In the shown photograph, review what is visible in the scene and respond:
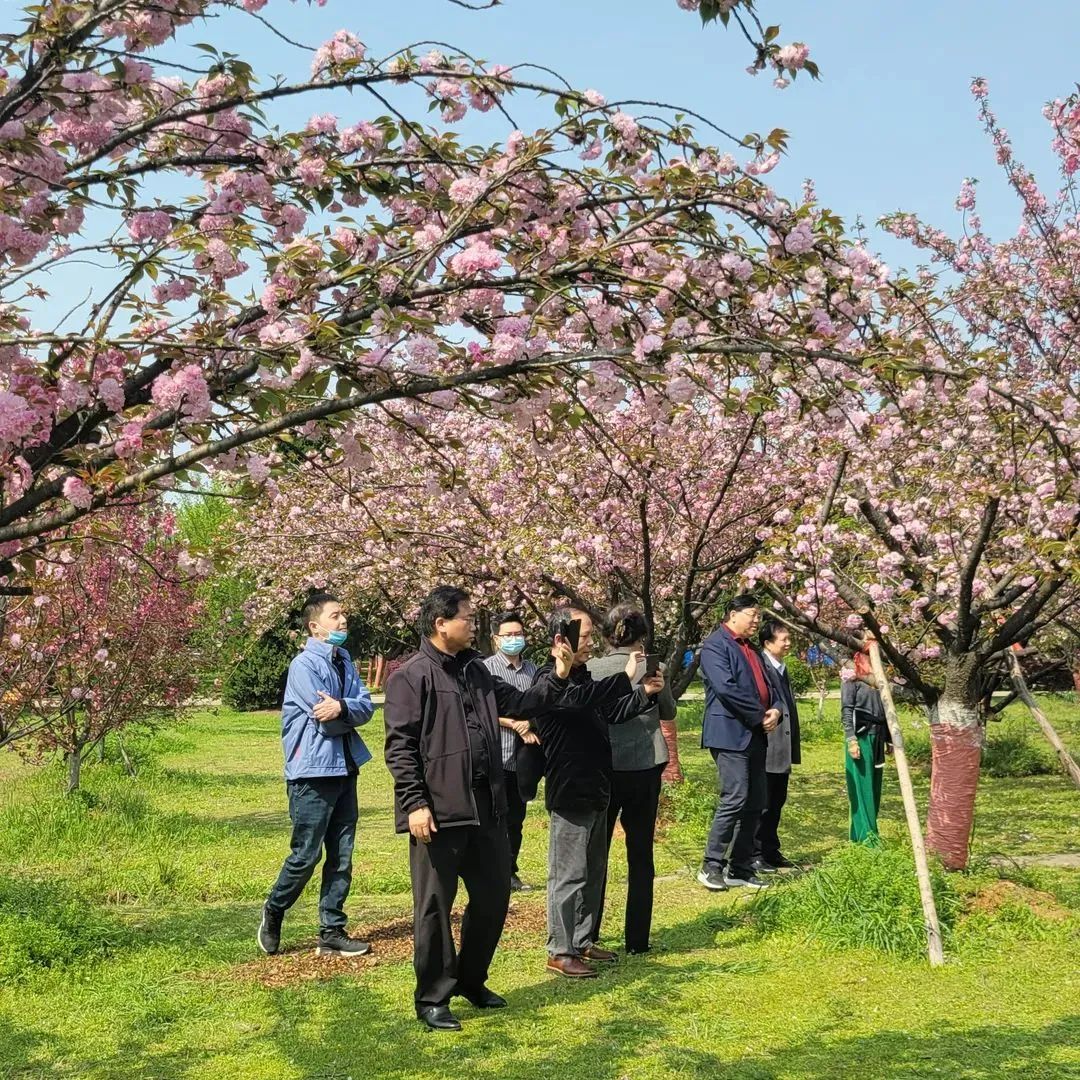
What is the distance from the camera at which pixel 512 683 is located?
24.5 feet

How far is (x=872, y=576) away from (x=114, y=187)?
22.7 feet

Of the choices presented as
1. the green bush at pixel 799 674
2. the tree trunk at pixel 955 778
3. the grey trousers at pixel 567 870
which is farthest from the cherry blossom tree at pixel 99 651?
the green bush at pixel 799 674

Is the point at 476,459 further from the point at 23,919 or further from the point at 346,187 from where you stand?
the point at 346,187

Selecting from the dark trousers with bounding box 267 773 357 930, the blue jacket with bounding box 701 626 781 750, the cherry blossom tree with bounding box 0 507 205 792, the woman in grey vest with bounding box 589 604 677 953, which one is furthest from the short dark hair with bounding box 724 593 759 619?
the cherry blossom tree with bounding box 0 507 205 792

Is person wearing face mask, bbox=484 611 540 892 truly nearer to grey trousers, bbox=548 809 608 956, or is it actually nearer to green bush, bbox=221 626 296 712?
grey trousers, bbox=548 809 608 956

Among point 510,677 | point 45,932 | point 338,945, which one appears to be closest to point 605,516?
point 510,677

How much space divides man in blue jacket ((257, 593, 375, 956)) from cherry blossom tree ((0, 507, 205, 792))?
426 centimetres

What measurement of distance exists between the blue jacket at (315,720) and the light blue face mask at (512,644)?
0.99 m

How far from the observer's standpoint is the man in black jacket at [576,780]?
5887 millimetres

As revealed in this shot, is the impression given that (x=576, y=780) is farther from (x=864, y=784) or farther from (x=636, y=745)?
(x=864, y=784)

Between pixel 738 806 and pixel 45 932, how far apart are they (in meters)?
4.21

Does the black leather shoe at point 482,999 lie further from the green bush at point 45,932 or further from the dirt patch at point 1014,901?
the dirt patch at point 1014,901

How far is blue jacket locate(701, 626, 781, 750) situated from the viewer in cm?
818

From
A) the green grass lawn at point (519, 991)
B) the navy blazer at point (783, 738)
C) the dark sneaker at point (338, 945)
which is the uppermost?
the navy blazer at point (783, 738)
